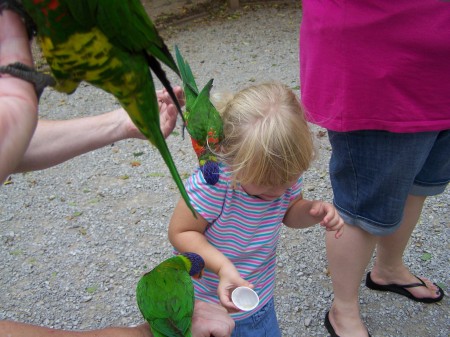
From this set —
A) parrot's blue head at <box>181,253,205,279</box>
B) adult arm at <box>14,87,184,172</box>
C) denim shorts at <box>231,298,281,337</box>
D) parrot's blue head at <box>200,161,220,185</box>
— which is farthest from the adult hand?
denim shorts at <box>231,298,281,337</box>

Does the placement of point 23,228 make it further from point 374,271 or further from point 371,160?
point 371,160

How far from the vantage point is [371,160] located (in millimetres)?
1256

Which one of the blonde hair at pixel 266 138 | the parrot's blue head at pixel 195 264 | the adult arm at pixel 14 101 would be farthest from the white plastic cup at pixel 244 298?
the adult arm at pixel 14 101

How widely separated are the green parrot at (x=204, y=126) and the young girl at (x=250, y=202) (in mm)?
30

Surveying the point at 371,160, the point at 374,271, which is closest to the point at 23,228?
the point at 374,271

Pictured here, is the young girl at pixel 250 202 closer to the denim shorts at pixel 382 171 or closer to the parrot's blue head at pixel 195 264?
the parrot's blue head at pixel 195 264

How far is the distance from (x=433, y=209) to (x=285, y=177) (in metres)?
1.43

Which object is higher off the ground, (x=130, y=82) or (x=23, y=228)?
(x=130, y=82)

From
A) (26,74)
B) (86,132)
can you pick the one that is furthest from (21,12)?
(86,132)

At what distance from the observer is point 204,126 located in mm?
1501

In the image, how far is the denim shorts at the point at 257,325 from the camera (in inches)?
51.1

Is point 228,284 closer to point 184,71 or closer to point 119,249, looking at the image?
point 184,71

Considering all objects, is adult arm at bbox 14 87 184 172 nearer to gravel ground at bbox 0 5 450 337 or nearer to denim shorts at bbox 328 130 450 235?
denim shorts at bbox 328 130 450 235

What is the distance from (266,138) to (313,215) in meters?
0.26
